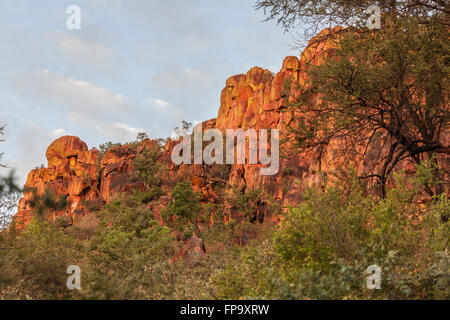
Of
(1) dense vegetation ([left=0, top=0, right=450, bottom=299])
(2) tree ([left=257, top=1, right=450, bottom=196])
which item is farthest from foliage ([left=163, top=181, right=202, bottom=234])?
(2) tree ([left=257, top=1, right=450, bottom=196])

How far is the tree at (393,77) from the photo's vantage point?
7.29 metres

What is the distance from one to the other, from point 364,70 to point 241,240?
24.5 meters

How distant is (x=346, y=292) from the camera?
12.6ft

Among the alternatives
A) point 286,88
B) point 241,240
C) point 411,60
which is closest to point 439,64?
point 411,60

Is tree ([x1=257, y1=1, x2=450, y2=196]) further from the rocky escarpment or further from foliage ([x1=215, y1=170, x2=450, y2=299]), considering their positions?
the rocky escarpment

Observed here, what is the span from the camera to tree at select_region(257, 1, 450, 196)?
7.29m

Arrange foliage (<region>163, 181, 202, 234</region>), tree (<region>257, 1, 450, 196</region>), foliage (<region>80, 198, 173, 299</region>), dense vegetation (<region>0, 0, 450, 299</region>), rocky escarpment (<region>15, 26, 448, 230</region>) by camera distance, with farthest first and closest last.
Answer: rocky escarpment (<region>15, 26, 448, 230</region>) < foliage (<region>163, 181, 202, 234</region>) < tree (<region>257, 1, 450, 196</region>) < dense vegetation (<region>0, 0, 450, 299</region>) < foliage (<region>80, 198, 173, 299</region>)

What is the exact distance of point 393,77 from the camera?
7.47 m

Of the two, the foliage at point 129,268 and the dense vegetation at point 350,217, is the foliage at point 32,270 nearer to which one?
the dense vegetation at point 350,217

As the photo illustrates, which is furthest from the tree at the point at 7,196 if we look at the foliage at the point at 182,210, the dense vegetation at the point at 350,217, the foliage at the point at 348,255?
the foliage at the point at 182,210

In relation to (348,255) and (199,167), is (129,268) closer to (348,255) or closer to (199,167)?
(348,255)

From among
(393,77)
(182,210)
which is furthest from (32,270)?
(182,210)

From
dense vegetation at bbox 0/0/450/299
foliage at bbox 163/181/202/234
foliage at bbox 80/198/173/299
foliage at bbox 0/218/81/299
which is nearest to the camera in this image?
foliage at bbox 80/198/173/299
